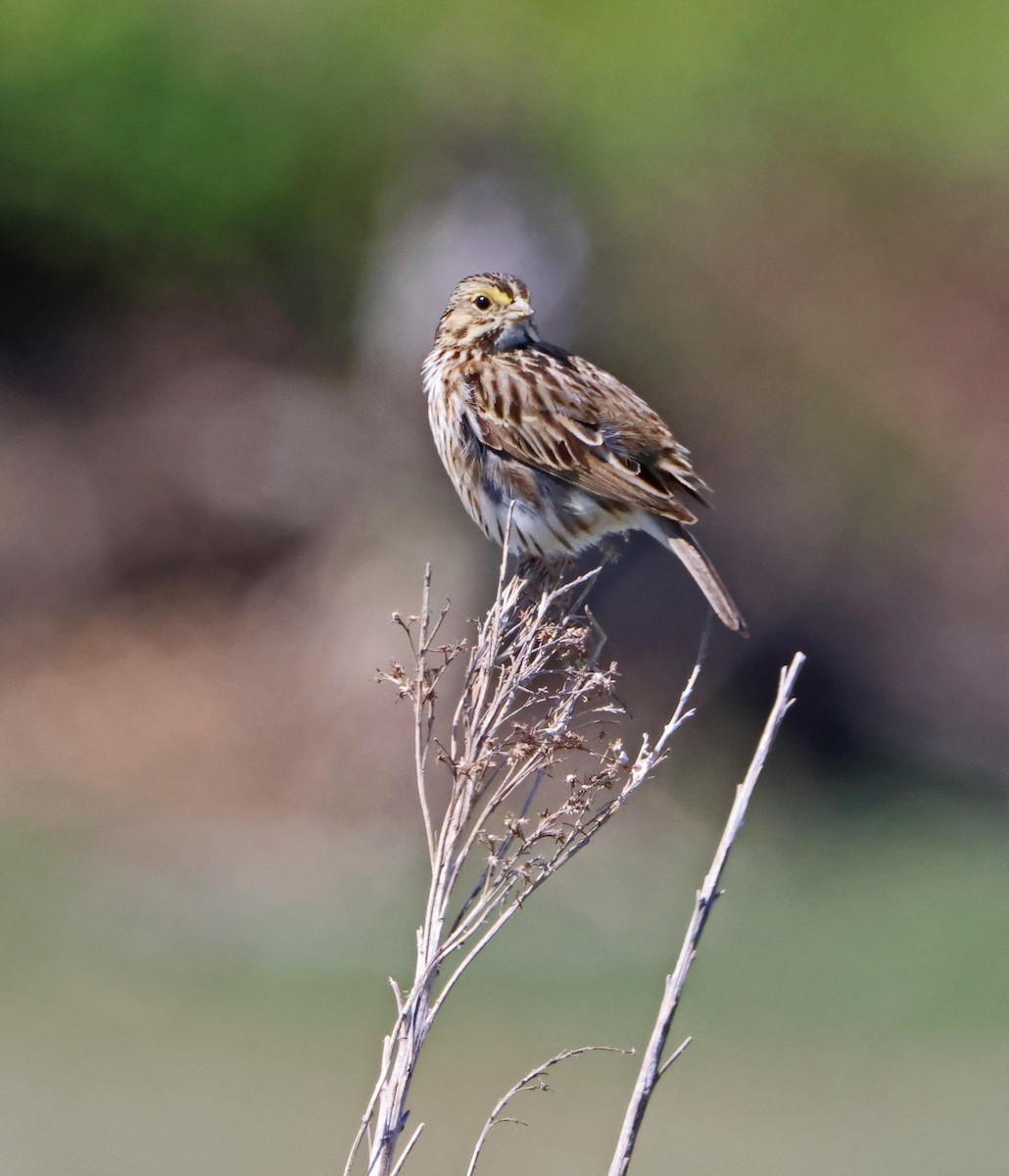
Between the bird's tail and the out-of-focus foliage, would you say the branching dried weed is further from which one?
the out-of-focus foliage

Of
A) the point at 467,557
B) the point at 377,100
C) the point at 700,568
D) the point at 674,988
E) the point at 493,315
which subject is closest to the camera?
the point at 674,988

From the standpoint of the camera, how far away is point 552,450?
14.2ft

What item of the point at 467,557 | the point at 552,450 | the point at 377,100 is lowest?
the point at 552,450

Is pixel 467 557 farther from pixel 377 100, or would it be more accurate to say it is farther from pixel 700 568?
pixel 700 568

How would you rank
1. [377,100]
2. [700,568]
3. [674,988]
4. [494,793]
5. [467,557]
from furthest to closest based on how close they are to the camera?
[377,100]
[467,557]
[700,568]
[494,793]
[674,988]

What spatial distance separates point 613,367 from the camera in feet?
50.1

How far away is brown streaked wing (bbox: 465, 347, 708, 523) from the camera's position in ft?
13.8

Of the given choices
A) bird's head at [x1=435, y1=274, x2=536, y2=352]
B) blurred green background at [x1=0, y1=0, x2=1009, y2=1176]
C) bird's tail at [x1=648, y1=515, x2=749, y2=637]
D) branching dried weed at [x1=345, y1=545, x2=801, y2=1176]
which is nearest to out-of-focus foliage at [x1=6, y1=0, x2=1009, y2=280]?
blurred green background at [x1=0, y1=0, x2=1009, y2=1176]

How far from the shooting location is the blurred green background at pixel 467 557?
1386 centimetres

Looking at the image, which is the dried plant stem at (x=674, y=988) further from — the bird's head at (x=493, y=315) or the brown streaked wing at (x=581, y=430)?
the bird's head at (x=493, y=315)

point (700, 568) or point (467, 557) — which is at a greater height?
point (467, 557)

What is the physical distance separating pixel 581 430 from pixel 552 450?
0.24 feet

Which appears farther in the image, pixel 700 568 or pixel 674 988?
pixel 700 568

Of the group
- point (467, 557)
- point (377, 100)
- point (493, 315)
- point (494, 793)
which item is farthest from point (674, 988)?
point (377, 100)
